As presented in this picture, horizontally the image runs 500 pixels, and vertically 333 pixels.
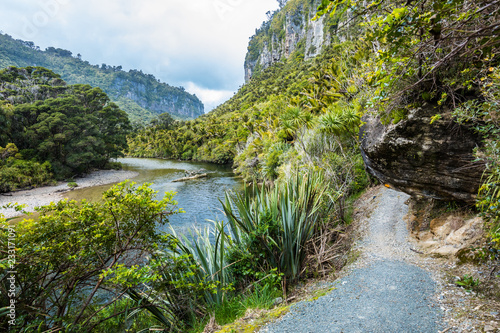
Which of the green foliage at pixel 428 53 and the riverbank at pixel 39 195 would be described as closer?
the green foliage at pixel 428 53

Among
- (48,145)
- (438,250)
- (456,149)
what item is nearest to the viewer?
(456,149)

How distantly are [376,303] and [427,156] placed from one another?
2755 millimetres

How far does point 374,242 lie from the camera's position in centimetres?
516

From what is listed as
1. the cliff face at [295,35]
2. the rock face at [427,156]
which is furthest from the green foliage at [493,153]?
the cliff face at [295,35]

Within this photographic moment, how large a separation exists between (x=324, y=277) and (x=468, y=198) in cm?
285

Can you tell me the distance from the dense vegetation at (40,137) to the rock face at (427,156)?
26.8 m

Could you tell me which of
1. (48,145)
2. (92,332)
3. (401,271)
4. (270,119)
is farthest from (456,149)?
(48,145)

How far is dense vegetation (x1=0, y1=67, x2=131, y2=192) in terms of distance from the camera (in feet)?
70.1

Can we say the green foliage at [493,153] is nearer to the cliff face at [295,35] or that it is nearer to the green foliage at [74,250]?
the green foliage at [74,250]

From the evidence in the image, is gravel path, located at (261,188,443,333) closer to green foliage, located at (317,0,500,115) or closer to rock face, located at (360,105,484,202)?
rock face, located at (360,105,484,202)

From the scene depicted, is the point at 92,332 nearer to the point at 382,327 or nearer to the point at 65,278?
the point at 65,278

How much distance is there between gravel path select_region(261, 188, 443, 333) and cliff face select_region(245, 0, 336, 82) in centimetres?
9012

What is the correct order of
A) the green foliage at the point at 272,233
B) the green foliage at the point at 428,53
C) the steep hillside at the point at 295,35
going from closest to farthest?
the green foliage at the point at 428,53
the green foliage at the point at 272,233
the steep hillside at the point at 295,35

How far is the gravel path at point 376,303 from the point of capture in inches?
103
